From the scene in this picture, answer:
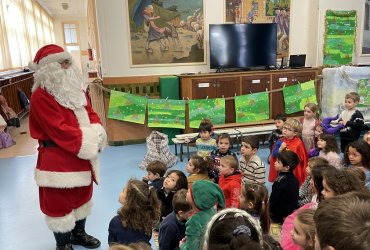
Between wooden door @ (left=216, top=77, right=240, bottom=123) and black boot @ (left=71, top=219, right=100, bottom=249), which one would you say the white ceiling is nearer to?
wooden door @ (left=216, top=77, right=240, bottom=123)

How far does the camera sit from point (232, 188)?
2.56 meters

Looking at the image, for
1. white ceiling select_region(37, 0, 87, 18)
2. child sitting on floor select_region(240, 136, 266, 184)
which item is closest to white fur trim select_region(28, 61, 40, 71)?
child sitting on floor select_region(240, 136, 266, 184)

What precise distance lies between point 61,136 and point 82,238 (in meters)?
0.93

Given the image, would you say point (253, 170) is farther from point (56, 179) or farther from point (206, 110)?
point (206, 110)

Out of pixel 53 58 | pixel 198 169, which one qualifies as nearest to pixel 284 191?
pixel 198 169

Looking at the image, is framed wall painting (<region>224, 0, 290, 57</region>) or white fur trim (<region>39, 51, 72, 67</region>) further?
framed wall painting (<region>224, 0, 290, 57</region>)

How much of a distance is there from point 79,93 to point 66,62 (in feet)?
0.78

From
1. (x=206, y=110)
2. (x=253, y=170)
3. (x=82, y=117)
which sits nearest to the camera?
(x=82, y=117)

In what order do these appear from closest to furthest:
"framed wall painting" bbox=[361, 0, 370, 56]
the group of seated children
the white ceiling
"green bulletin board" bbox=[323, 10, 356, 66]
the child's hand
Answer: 1. the group of seated children
2. the child's hand
3. "green bulletin board" bbox=[323, 10, 356, 66]
4. "framed wall painting" bbox=[361, 0, 370, 56]
5. the white ceiling

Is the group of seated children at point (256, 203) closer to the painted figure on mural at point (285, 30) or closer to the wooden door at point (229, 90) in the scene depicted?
the wooden door at point (229, 90)

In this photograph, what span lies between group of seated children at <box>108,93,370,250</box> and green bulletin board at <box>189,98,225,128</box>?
1.48 m

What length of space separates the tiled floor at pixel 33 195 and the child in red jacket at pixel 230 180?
1054 millimetres

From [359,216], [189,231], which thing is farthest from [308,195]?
[359,216]

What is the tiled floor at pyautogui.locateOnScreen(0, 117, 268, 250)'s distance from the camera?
276 cm
